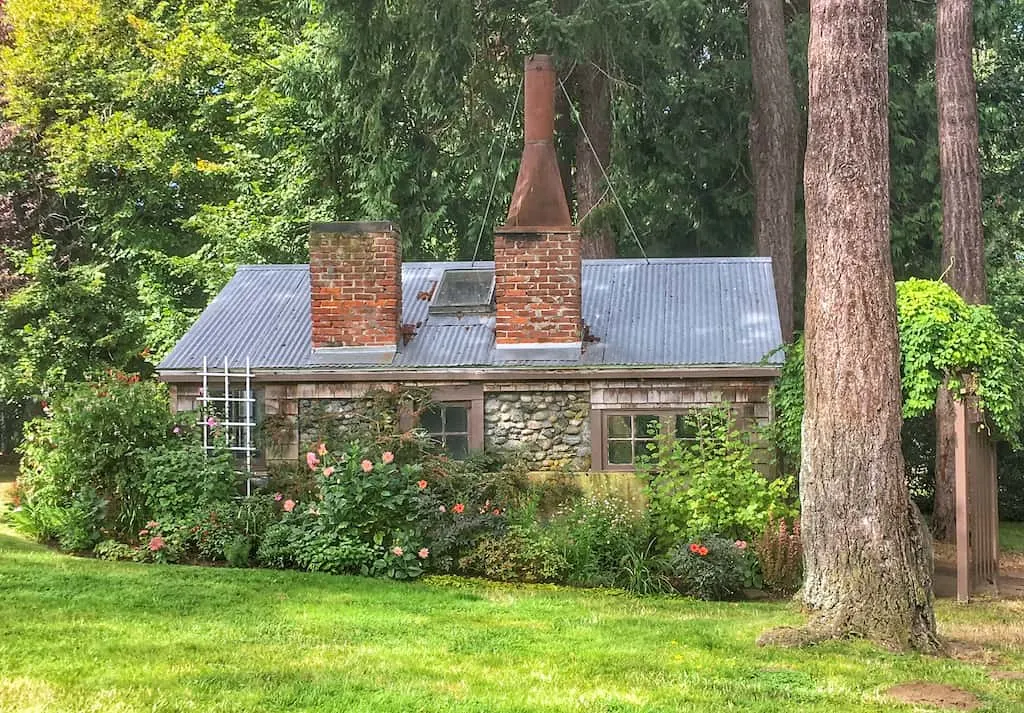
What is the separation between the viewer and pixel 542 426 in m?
12.5

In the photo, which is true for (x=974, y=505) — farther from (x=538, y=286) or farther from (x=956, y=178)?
(x=956, y=178)

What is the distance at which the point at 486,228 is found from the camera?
64.5 ft

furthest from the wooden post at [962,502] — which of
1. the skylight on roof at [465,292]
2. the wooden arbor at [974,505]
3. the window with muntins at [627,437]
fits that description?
the skylight on roof at [465,292]

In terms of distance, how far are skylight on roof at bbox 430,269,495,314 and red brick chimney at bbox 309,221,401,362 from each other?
100cm

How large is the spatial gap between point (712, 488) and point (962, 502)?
2378mm

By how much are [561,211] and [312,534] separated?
4757 millimetres

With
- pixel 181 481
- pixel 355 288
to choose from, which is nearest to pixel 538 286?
pixel 355 288

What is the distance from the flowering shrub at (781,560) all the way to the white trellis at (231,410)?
568 centimetres

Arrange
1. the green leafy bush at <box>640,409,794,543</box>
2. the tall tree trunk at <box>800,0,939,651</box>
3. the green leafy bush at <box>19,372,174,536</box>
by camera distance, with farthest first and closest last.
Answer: the green leafy bush at <box>19,372,174,536</box> → the green leafy bush at <box>640,409,794,543</box> → the tall tree trunk at <box>800,0,939,651</box>

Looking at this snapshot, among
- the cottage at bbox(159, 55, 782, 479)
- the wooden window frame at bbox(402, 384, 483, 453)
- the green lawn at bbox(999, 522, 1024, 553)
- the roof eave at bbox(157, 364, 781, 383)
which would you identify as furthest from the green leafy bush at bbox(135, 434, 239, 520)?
the green lawn at bbox(999, 522, 1024, 553)

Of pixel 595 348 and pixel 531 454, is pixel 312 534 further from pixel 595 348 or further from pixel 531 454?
pixel 595 348

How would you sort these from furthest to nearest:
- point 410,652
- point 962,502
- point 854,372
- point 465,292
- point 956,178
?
1. point 956,178
2. point 465,292
3. point 962,502
4. point 854,372
5. point 410,652

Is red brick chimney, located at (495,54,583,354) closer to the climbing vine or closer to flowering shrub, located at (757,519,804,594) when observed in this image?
flowering shrub, located at (757,519,804,594)

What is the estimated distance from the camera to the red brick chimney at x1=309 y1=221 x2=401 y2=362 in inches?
510
